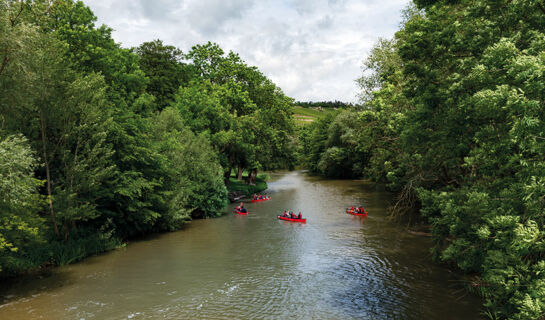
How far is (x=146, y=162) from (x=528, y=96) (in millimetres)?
21138

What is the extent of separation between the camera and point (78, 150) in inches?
778

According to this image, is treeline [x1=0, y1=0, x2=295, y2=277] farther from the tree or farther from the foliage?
the tree

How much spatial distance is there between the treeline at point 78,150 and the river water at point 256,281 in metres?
2.03

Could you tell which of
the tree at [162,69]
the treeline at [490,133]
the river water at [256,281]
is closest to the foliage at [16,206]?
the river water at [256,281]

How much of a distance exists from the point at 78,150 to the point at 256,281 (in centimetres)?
Result: 1294

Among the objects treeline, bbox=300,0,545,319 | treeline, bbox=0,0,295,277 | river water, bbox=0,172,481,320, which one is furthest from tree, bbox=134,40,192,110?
treeline, bbox=300,0,545,319

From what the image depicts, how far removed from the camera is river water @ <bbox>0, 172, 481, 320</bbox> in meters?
13.8

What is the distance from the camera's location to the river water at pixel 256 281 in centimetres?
1382

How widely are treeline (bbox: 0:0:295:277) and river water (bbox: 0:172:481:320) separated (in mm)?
2034

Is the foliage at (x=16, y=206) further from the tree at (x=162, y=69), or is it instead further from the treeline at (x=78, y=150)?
the tree at (x=162, y=69)

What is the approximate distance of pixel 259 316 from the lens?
13453 mm

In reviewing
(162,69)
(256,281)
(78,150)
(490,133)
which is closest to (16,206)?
(78,150)

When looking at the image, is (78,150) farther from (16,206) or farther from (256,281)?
(256,281)

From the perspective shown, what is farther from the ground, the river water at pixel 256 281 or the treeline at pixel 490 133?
the treeline at pixel 490 133
